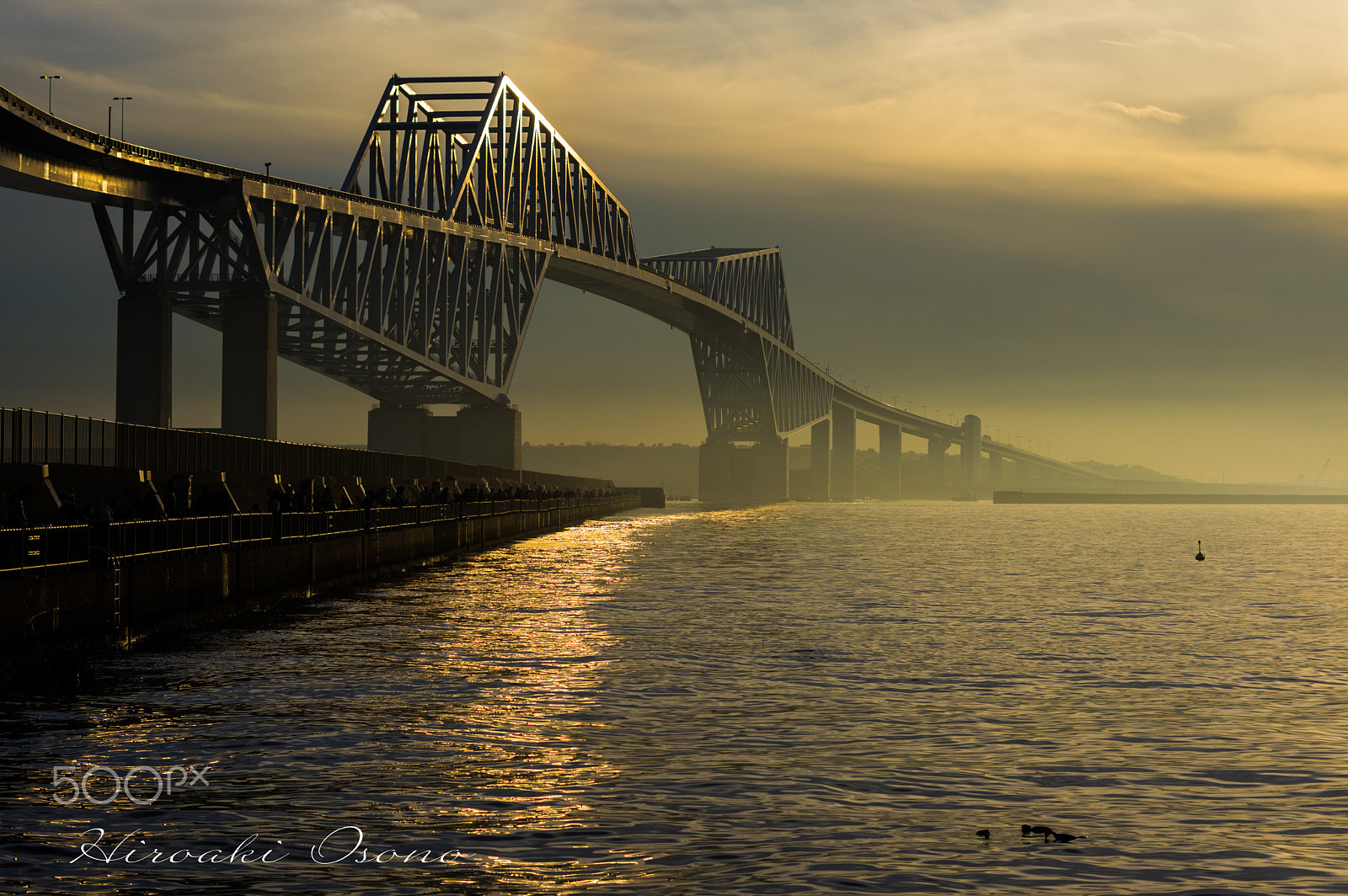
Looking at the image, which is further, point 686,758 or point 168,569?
point 168,569

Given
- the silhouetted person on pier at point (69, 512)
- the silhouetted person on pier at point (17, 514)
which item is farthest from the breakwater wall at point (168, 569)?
the silhouetted person on pier at point (69, 512)

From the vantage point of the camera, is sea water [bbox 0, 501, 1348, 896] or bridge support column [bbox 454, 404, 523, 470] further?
bridge support column [bbox 454, 404, 523, 470]

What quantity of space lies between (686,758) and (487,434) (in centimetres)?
11017

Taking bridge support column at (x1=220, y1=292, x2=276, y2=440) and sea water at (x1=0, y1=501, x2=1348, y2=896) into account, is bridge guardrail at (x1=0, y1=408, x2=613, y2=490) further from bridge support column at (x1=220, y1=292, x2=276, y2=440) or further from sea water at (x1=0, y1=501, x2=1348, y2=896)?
sea water at (x1=0, y1=501, x2=1348, y2=896)

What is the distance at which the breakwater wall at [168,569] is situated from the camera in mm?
20438

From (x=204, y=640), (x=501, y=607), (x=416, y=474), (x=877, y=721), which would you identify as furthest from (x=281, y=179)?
(x=877, y=721)

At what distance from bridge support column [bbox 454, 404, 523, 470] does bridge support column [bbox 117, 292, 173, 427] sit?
141 feet

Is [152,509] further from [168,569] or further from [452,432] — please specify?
[452,432]

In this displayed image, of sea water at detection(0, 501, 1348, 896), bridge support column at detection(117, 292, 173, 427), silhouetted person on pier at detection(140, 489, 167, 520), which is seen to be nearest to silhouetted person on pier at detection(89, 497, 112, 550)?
sea water at detection(0, 501, 1348, 896)

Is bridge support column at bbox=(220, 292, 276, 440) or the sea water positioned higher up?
bridge support column at bbox=(220, 292, 276, 440)

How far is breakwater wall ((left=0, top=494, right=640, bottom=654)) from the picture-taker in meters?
20.4

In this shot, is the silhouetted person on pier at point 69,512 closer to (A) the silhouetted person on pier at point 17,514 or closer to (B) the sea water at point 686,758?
(A) the silhouetted person on pier at point 17,514

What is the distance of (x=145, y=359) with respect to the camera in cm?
7806

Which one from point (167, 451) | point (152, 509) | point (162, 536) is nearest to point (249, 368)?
point (167, 451)
